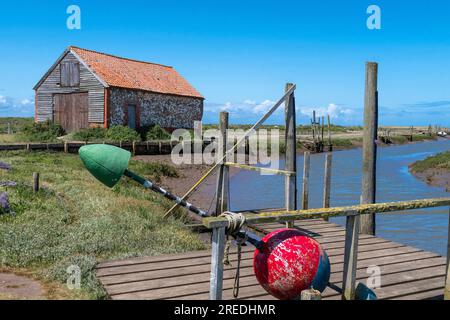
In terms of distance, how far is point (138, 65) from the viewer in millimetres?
37094

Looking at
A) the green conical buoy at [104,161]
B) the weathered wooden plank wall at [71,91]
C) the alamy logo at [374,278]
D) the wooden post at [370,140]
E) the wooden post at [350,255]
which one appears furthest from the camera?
the weathered wooden plank wall at [71,91]

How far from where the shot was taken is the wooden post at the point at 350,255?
483 cm

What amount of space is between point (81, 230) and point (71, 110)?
24443mm

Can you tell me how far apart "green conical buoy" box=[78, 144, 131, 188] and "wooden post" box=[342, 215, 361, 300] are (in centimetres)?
290

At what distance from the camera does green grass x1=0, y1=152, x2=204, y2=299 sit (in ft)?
25.0

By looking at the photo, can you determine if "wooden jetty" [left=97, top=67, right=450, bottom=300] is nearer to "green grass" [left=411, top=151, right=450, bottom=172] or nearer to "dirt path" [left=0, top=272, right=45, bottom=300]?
"dirt path" [left=0, top=272, right=45, bottom=300]

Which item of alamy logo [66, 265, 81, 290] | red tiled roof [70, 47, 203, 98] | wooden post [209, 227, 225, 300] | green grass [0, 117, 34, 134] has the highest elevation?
red tiled roof [70, 47, 203, 98]

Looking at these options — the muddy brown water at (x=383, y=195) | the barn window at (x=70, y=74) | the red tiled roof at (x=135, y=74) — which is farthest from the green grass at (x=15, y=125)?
the muddy brown water at (x=383, y=195)

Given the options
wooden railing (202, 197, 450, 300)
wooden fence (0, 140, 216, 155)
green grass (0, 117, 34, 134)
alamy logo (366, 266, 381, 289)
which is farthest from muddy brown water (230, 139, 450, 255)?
green grass (0, 117, 34, 134)

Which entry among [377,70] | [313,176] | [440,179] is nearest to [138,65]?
[313,176]

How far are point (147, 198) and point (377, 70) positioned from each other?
8.24 m

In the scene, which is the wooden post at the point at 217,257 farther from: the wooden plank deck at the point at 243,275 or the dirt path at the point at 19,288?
the dirt path at the point at 19,288

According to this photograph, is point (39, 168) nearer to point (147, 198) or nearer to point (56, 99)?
point (147, 198)

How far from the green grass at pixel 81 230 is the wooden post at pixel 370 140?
3676mm
